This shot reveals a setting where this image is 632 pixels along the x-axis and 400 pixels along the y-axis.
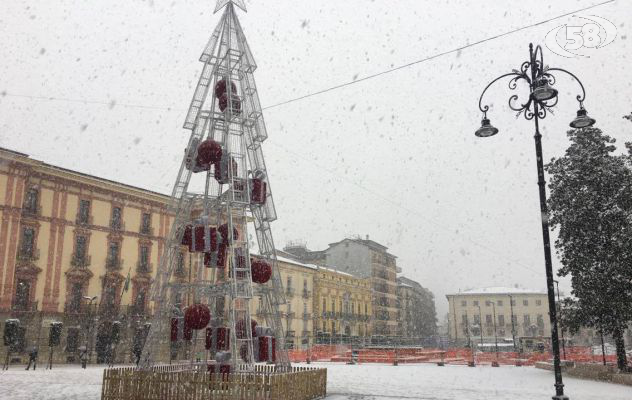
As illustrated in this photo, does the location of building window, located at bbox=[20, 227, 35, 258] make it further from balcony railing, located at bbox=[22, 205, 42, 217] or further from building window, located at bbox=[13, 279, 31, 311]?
building window, located at bbox=[13, 279, 31, 311]

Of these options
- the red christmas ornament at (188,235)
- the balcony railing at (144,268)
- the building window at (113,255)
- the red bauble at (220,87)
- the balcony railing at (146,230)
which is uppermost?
the balcony railing at (146,230)

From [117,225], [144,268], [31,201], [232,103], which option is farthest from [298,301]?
[232,103]

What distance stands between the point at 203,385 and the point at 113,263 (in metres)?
30.8

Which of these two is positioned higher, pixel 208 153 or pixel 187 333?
pixel 208 153

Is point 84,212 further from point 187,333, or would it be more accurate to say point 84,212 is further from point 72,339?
point 187,333

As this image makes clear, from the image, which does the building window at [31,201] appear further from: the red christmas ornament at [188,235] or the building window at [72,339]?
the red christmas ornament at [188,235]

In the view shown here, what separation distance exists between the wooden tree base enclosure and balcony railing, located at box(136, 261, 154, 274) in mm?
29872

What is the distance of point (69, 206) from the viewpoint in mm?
38156

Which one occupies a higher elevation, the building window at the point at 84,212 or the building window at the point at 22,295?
the building window at the point at 84,212

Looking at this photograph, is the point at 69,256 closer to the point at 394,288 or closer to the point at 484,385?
the point at 484,385

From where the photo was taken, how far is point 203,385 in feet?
40.7

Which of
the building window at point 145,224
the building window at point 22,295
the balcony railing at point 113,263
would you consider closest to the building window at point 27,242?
the building window at point 22,295

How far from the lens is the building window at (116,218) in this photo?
4103cm

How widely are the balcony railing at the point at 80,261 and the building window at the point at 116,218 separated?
3.21m
